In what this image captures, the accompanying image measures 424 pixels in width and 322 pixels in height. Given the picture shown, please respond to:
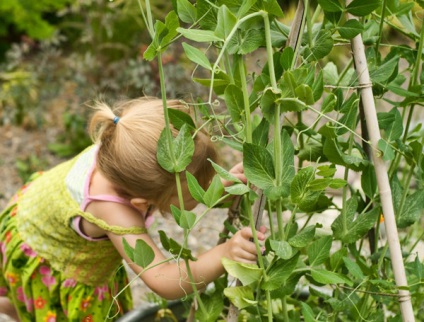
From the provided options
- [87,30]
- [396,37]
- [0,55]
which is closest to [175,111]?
[87,30]

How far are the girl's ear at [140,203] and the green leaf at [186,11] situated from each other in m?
0.61

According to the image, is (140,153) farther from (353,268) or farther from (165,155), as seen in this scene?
(353,268)

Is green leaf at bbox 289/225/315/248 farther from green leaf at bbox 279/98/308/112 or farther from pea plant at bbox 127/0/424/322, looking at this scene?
green leaf at bbox 279/98/308/112

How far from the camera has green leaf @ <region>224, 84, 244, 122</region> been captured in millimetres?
1042

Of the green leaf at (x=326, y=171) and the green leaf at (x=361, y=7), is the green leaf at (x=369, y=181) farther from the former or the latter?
the green leaf at (x=361, y=7)

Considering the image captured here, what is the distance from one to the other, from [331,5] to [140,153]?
23.7 inches

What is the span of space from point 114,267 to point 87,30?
2.33 m

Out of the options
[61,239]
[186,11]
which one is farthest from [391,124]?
[61,239]

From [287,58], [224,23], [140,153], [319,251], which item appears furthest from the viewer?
[140,153]

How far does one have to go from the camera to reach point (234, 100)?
105cm

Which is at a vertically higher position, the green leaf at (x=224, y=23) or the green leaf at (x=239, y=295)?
the green leaf at (x=224, y=23)

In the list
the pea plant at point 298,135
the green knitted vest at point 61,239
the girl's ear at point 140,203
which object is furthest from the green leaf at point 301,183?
the green knitted vest at point 61,239

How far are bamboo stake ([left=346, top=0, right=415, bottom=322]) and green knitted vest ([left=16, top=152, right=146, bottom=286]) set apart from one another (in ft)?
2.80

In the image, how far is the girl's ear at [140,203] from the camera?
5.16ft
